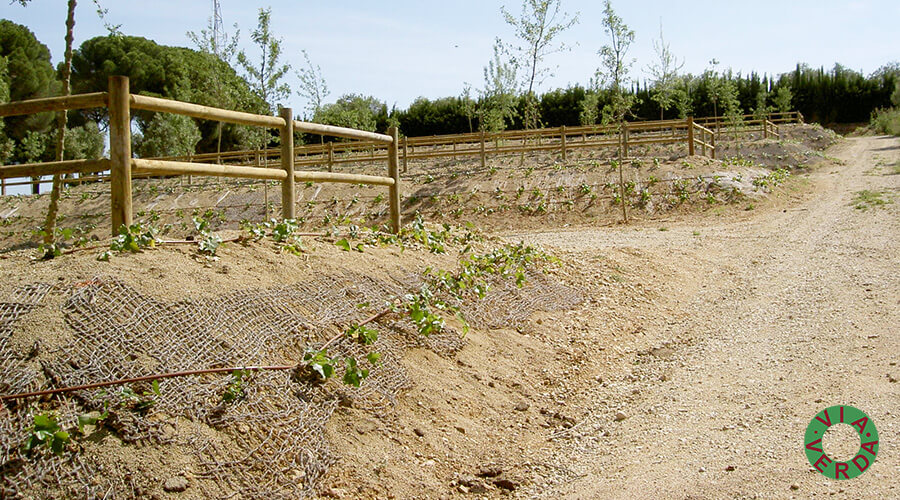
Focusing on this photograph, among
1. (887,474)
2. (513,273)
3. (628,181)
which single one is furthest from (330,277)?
(628,181)

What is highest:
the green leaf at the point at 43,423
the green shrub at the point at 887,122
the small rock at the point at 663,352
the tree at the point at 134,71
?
the tree at the point at 134,71

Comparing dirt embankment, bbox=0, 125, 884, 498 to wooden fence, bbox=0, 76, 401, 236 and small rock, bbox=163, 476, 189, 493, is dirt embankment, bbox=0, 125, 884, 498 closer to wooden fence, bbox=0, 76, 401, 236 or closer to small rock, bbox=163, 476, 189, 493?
small rock, bbox=163, 476, 189, 493

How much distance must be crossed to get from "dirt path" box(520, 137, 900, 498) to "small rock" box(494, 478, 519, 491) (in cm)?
13

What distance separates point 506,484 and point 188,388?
170cm

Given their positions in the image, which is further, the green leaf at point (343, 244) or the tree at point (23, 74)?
the tree at point (23, 74)

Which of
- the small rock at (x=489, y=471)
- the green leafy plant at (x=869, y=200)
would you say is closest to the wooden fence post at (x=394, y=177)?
the small rock at (x=489, y=471)

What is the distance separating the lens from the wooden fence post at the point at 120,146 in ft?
13.9

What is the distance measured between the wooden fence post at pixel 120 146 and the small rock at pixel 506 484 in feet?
9.31

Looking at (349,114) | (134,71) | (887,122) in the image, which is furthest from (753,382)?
(134,71)

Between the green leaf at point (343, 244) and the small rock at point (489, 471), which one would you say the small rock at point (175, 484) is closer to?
the small rock at point (489, 471)

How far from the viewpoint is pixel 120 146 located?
14.0 feet

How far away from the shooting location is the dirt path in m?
3.37

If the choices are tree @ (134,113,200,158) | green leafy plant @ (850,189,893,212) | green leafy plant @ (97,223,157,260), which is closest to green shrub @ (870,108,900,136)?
green leafy plant @ (850,189,893,212)

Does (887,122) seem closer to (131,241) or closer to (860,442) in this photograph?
(860,442)
